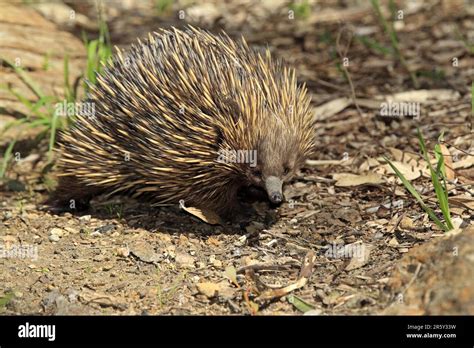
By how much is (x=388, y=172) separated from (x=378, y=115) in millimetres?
1108

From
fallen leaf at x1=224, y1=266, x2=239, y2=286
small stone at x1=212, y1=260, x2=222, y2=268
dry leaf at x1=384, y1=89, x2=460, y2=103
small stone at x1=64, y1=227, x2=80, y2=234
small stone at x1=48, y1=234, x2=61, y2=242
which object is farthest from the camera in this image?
dry leaf at x1=384, y1=89, x2=460, y2=103

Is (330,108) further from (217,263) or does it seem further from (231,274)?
(231,274)

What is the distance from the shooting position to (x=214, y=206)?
5.36 m

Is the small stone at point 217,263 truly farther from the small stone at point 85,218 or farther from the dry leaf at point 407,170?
the dry leaf at point 407,170

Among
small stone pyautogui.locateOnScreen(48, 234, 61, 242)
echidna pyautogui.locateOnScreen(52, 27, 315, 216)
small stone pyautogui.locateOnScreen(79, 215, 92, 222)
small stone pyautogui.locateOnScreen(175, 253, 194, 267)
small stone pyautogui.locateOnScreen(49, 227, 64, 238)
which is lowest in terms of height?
small stone pyautogui.locateOnScreen(175, 253, 194, 267)

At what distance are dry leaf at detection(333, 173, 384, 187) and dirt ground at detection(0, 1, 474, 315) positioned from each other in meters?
0.01

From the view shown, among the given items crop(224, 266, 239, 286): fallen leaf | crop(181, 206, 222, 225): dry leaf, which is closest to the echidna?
crop(181, 206, 222, 225): dry leaf

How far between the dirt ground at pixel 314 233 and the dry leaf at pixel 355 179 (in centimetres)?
1

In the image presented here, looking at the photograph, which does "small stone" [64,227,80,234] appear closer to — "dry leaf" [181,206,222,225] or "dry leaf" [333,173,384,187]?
"dry leaf" [181,206,222,225]

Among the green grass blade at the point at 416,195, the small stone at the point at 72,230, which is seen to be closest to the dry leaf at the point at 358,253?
the green grass blade at the point at 416,195

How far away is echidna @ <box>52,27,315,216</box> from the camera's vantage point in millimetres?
4816

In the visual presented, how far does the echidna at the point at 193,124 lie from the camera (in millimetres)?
4816

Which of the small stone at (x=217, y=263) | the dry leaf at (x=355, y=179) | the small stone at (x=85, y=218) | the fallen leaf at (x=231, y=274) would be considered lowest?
the fallen leaf at (x=231, y=274)

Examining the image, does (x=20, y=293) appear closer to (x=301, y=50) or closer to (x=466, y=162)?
(x=466, y=162)
